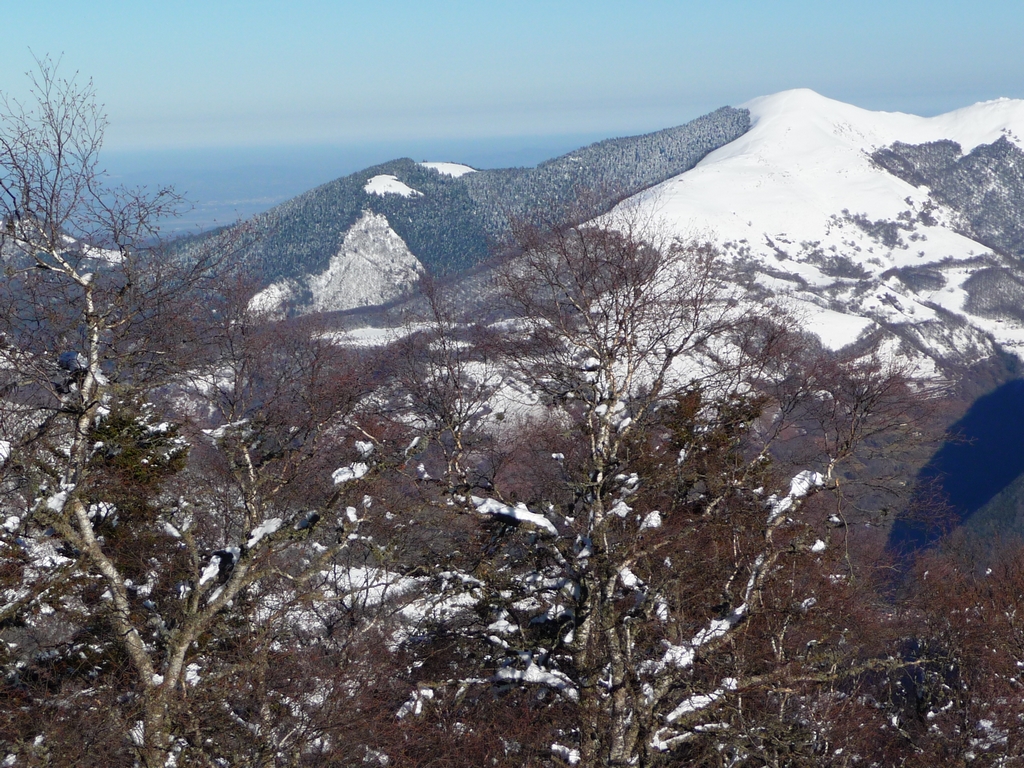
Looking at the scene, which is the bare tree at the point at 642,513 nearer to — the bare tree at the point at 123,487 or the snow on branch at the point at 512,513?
the snow on branch at the point at 512,513

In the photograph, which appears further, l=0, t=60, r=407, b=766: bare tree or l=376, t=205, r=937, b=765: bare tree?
l=376, t=205, r=937, b=765: bare tree

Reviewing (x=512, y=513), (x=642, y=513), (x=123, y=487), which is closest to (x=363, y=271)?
(x=642, y=513)

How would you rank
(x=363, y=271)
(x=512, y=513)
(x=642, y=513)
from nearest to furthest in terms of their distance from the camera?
(x=512, y=513), (x=642, y=513), (x=363, y=271)

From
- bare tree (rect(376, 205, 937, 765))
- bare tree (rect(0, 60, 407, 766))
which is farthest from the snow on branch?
bare tree (rect(0, 60, 407, 766))

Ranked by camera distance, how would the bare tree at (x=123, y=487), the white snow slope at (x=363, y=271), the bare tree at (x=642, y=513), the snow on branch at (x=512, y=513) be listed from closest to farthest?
the bare tree at (x=123, y=487), the snow on branch at (x=512, y=513), the bare tree at (x=642, y=513), the white snow slope at (x=363, y=271)

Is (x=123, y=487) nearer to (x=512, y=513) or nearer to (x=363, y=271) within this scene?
(x=512, y=513)

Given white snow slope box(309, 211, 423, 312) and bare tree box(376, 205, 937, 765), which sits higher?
bare tree box(376, 205, 937, 765)

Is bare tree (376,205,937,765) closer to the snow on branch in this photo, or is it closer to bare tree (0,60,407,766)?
the snow on branch

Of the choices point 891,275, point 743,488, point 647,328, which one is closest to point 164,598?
point 647,328

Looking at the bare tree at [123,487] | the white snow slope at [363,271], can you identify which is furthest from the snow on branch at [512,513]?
the white snow slope at [363,271]

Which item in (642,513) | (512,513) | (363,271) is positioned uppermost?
(512,513)

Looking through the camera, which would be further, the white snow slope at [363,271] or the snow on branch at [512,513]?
the white snow slope at [363,271]
